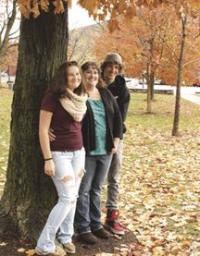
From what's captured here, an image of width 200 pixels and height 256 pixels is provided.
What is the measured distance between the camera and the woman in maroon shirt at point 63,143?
4699 mm

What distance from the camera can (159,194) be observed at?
28.3 ft

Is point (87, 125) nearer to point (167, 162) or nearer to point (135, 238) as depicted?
point (135, 238)

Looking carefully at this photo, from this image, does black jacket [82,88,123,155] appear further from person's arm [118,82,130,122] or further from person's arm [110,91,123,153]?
person's arm [118,82,130,122]

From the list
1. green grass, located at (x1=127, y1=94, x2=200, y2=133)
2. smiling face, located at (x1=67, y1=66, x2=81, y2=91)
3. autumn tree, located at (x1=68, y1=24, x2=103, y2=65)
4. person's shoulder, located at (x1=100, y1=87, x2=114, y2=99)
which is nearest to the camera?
smiling face, located at (x1=67, y1=66, x2=81, y2=91)

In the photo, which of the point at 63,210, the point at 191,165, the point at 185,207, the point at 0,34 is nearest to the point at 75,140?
the point at 63,210

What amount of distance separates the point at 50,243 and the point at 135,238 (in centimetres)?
136

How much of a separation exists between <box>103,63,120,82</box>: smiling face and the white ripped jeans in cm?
114

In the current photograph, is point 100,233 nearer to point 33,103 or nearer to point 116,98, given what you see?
point 116,98

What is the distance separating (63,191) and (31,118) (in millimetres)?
903

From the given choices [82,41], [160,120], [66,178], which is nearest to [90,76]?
[66,178]

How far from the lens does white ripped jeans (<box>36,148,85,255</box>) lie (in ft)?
15.6

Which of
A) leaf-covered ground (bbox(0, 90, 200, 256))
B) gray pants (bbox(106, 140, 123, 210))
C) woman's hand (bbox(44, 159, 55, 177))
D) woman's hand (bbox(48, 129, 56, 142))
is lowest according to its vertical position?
leaf-covered ground (bbox(0, 90, 200, 256))

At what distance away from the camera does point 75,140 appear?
15.9 feet

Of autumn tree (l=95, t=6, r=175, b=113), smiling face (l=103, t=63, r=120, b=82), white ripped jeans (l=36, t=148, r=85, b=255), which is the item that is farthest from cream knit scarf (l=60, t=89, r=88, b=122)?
autumn tree (l=95, t=6, r=175, b=113)
